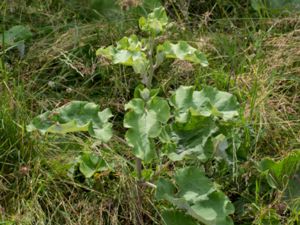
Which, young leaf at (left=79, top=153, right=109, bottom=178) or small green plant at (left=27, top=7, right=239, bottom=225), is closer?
small green plant at (left=27, top=7, right=239, bottom=225)

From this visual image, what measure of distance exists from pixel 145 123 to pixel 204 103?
8.3 inches

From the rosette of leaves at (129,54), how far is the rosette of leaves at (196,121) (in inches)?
5.6

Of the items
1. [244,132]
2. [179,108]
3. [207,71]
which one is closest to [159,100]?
[179,108]

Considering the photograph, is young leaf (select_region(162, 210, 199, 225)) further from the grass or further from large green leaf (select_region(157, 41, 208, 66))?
large green leaf (select_region(157, 41, 208, 66))

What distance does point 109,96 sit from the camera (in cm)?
284

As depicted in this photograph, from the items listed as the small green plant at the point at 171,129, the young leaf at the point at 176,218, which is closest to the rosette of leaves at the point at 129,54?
the small green plant at the point at 171,129

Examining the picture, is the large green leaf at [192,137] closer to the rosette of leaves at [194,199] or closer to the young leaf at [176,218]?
the rosette of leaves at [194,199]

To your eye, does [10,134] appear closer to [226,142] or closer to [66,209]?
[66,209]

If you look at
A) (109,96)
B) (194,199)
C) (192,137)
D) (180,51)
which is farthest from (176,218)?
(109,96)

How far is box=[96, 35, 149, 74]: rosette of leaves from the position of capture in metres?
2.22

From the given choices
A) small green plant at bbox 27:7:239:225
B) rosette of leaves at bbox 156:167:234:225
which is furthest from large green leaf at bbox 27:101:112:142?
rosette of leaves at bbox 156:167:234:225

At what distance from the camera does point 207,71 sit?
2.86 metres

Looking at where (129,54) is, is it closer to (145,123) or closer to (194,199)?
(145,123)

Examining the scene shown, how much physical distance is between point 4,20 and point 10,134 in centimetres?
92
